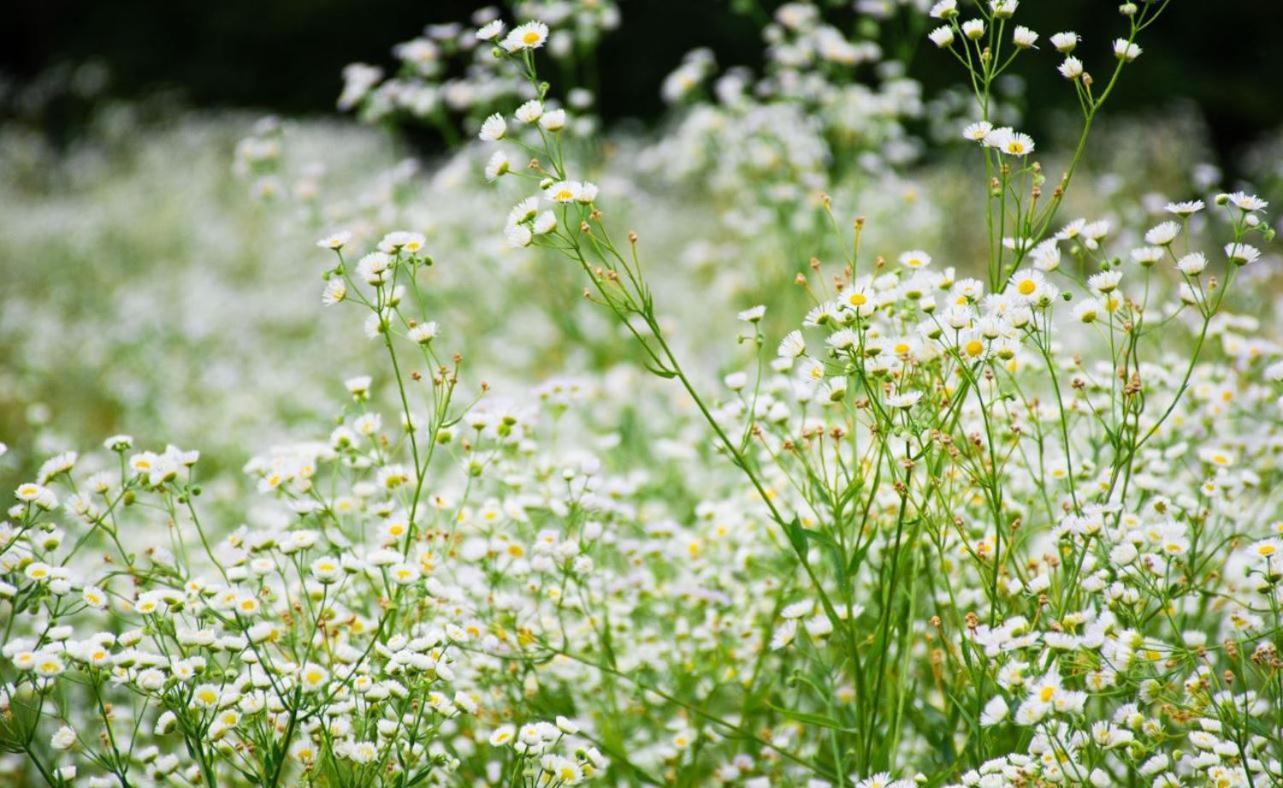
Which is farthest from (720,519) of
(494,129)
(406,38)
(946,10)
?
(406,38)

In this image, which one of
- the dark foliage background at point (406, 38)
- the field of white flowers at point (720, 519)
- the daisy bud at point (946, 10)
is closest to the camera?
the field of white flowers at point (720, 519)

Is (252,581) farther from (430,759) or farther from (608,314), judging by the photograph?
(608,314)

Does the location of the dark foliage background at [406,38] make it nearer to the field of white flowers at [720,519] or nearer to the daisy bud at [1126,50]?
the field of white flowers at [720,519]

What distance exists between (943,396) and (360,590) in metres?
1.35

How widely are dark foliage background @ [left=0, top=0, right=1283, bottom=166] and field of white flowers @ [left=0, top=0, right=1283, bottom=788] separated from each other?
15.4ft

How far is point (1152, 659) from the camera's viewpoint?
5.57 ft

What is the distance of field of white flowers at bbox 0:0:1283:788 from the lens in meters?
1.87

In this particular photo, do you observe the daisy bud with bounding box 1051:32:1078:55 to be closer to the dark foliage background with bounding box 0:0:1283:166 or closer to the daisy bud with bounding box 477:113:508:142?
the daisy bud with bounding box 477:113:508:142

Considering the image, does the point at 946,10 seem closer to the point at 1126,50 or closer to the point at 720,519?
the point at 1126,50

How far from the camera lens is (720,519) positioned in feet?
9.00

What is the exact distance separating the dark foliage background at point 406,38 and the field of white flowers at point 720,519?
469 centimetres

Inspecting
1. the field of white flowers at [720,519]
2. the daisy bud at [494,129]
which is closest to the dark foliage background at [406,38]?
the field of white flowers at [720,519]

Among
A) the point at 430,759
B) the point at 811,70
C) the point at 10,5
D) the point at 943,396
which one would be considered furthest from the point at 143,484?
the point at 10,5

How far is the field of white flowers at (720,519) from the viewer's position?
1873mm
